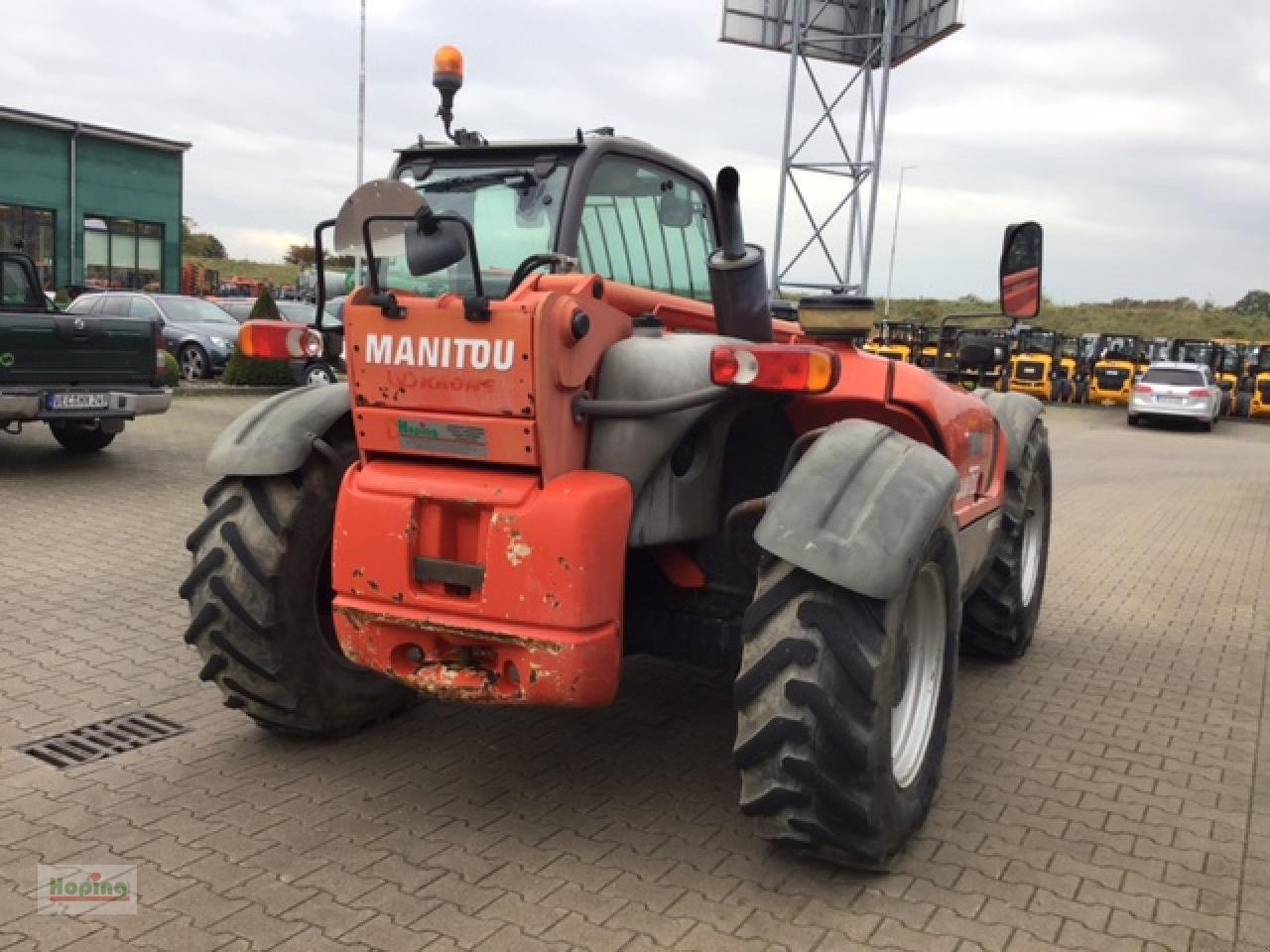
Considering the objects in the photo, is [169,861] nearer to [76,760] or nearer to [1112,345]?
[76,760]

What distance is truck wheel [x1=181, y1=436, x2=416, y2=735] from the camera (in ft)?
12.7

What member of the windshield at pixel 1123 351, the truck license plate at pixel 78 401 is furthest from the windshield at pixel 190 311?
the windshield at pixel 1123 351

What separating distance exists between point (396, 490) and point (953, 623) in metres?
1.90

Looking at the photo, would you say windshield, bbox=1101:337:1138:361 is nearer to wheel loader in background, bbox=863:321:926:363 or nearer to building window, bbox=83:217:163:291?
wheel loader in background, bbox=863:321:926:363

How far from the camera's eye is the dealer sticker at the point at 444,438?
3.32 metres

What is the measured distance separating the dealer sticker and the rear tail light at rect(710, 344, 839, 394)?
726 millimetres

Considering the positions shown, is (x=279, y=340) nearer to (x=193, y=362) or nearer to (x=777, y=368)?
(x=777, y=368)

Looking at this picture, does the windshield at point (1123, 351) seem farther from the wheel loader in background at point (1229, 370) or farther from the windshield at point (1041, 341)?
the wheel loader in background at point (1229, 370)

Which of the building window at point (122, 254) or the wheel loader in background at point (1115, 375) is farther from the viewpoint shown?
the building window at point (122, 254)

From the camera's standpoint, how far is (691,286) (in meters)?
4.63

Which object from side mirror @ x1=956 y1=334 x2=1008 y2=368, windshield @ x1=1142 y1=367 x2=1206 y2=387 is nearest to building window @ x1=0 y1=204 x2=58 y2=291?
windshield @ x1=1142 y1=367 x2=1206 y2=387

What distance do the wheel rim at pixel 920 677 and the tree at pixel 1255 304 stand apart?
60526 mm

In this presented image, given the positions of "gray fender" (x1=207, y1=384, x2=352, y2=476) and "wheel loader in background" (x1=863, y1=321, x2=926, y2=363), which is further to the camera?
"wheel loader in background" (x1=863, y1=321, x2=926, y2=363)

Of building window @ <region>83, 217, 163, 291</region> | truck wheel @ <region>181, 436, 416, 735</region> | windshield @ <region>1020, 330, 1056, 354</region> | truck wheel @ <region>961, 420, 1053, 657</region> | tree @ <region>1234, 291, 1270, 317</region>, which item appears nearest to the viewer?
truck wheel @ <region>181, 436, 416, 735</region>
